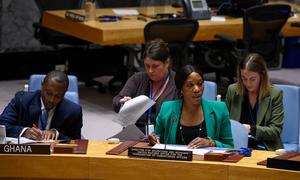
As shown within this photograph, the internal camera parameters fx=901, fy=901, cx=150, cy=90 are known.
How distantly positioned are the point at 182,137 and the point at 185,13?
527cm

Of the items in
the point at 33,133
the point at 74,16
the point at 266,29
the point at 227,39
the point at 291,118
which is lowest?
the point at 291,118

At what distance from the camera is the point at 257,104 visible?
6496 millimetres

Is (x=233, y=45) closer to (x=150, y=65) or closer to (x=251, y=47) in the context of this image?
(x=251, y=47)

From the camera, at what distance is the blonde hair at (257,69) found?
20.9 ft

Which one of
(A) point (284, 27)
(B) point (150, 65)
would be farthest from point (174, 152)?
(A) point (284, 27)

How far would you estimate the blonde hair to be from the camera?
6.36 metres

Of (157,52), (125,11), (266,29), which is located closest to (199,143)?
(157,52)

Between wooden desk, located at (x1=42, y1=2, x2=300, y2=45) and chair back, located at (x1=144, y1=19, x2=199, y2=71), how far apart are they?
17.9 inches

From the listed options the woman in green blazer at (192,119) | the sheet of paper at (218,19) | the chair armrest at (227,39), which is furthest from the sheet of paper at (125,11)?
the woman in green blazer at (192,119)

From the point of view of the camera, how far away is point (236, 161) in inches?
Result: 201

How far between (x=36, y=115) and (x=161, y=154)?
1.20m

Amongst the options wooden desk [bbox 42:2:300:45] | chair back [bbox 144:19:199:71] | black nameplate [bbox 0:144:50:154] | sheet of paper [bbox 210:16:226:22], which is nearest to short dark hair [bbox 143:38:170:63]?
black nameplate [bbox 0:144:50:154]

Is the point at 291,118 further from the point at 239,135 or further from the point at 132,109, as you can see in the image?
the point at 132,109

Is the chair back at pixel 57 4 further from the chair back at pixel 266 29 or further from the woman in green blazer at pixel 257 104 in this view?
the woman in green blazer at pixel 257 104
